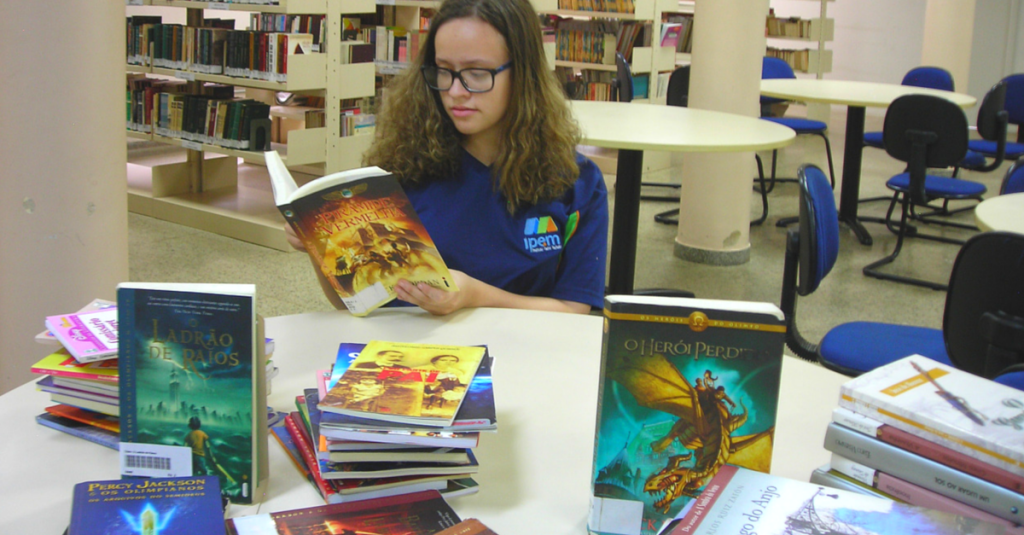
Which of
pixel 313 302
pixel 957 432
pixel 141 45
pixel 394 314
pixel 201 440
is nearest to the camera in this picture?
pixel 957 432

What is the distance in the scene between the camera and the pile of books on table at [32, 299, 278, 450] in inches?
42.6

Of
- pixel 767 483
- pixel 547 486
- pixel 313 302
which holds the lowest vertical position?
pixel 313 302

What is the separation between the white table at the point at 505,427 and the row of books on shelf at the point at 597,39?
184 inches

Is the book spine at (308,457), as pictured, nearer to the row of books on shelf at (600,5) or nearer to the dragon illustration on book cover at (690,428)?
the dragon illustration on book cover at (690,428)

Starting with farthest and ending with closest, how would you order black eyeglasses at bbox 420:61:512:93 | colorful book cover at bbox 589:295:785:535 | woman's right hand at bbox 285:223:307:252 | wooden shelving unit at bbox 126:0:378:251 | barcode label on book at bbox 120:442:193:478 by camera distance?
wooden shelving unit at bbox 126:0:378:251
black eyeglasses at bbox 420:61:512:93
woman's right hand at bbox 285:223:307:252
barcode label on book at bbox 120:442:193:478
colorful book cover at bbox 589:295:785:535

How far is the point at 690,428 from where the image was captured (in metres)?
0.90

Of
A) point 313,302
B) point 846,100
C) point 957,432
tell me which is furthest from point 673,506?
point 846,100

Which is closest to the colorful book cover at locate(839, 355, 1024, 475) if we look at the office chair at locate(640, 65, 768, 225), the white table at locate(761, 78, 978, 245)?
the white table at locate(761, 78, 978, 245)

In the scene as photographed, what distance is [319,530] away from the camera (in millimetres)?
889

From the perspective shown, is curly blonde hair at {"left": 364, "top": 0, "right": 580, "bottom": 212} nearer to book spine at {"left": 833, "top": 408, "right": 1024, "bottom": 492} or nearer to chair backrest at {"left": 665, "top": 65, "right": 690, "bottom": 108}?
book spine at {"left": 833, "top": 408, "right": 1024, "bottom": 492}

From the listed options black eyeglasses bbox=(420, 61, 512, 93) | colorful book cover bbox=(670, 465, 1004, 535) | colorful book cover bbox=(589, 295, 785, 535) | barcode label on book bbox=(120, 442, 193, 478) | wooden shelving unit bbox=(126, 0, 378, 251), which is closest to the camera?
colorful book cover bbox=(670, 465, 1004, 535)

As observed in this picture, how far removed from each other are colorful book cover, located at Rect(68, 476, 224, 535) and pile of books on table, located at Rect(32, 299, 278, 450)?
0.66 ft

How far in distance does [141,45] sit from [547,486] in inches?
188

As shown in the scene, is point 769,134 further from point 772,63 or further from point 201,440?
point 772,63
